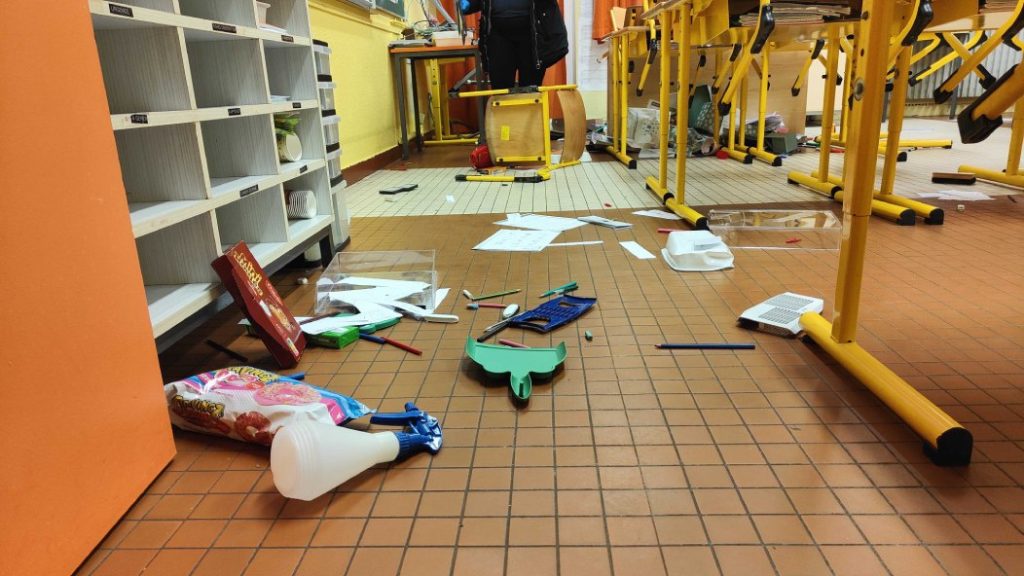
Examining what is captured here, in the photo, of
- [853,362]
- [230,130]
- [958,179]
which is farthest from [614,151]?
[853,362]

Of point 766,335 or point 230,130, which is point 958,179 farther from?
point 230,130

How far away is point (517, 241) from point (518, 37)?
2494 millimetres

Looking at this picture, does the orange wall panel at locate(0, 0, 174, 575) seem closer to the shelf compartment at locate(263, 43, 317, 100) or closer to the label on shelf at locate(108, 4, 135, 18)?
the label on shelf at locate(108, 4, 135, 18)

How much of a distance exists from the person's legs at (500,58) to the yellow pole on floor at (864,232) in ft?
11.8

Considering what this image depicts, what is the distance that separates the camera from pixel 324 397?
1.31m

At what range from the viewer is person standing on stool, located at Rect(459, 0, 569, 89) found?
453 centimetres

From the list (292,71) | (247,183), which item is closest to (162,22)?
(247,183)

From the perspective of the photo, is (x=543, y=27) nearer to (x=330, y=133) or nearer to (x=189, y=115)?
(x=330, y=133)

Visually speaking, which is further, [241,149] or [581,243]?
[581,243]

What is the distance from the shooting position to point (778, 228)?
282 cm

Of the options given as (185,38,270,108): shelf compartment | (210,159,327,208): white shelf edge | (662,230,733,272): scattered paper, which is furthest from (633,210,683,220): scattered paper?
(185,38,270,108): shelf compartment

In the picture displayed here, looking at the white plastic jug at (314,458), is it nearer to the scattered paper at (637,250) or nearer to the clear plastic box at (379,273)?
the clear plastic box at (379,273)

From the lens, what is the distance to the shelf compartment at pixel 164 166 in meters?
1.64

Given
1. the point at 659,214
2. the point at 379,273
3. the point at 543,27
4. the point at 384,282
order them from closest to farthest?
the point at 384,282 → the point at 379,273 → the point at 659,214 → the point at 543,27
